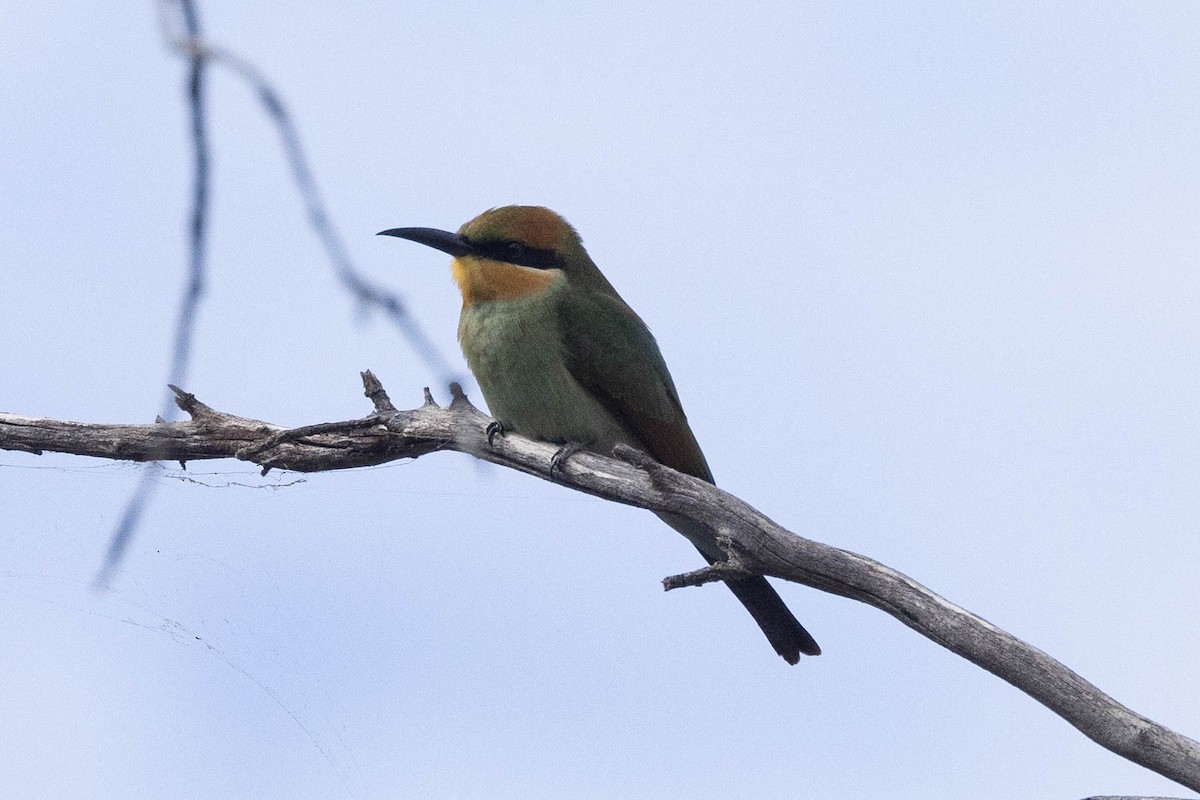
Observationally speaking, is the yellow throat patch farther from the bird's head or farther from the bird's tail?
the bird's tail

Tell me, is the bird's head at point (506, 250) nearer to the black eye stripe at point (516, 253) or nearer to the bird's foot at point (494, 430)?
the black eye stripe at point (516, 253)

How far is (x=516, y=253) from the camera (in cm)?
406

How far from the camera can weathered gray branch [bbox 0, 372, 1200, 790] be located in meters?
2.87

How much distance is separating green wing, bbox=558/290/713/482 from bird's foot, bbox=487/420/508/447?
263 mm

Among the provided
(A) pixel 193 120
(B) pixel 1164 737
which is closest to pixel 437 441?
(B) pixel 1164 737

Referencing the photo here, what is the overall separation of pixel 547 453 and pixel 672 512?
1.62 feet

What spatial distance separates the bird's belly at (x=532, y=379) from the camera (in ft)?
12.5

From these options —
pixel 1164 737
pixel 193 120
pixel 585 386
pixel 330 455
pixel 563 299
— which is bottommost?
pixel 1164 737

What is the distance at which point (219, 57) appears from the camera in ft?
4.10

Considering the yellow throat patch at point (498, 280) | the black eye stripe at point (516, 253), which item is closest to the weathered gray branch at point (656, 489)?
the yellow throat patch at point (498, 280)

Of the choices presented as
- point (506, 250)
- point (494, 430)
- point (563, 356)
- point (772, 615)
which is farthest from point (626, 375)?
point (772, 615)

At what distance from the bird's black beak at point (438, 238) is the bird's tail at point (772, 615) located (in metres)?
1.06

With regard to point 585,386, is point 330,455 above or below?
below

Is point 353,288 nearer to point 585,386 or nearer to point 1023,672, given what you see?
point 1023,672
